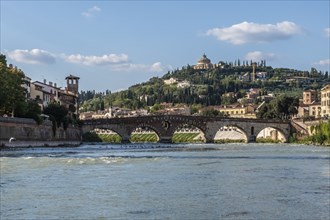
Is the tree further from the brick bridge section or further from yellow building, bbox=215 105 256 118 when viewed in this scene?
yellow building, bbox=215 105 256 118

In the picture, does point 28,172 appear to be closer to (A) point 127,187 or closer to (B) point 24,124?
(A) point 127,187

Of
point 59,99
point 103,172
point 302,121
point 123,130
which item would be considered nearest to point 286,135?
point 302,121

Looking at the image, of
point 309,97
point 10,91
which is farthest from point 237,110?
point 10,91

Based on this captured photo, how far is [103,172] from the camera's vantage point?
2878cm

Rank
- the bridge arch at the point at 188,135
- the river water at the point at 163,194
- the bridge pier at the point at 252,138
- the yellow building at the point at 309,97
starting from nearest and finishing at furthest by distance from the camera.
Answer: the river water at the point at 163,194 < the bridge pier at the point at 252,138 < the bridge arch at the point at 188,135 < the yellow building at the point at 309,97

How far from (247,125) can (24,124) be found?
5524 cm

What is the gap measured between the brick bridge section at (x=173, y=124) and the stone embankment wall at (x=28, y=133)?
62.4 ft

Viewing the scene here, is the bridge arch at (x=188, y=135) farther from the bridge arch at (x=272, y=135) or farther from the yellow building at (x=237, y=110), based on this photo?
the yellow building at (x=237, y=110)

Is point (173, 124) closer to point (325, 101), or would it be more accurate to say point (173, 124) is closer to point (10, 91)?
point (325, 101)

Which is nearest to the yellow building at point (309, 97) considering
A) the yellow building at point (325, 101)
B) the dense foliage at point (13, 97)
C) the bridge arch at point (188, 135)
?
the yellow building at point (325, 101)

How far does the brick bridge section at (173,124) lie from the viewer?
337ft

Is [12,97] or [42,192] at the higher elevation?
[12,97]

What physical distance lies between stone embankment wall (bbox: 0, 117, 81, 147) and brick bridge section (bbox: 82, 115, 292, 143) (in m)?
19.0

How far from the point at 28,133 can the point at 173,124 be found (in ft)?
144
